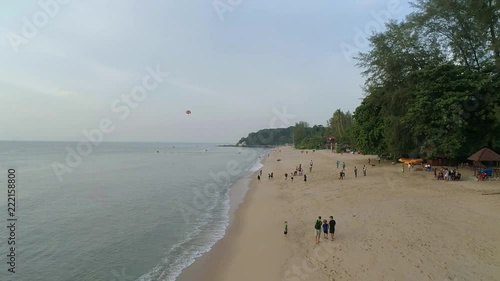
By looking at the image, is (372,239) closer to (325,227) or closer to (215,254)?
(325,227)

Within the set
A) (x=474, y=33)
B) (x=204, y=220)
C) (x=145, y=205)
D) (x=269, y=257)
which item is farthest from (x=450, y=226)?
(x=474, y=33)

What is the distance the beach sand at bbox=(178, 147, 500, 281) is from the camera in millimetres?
10859

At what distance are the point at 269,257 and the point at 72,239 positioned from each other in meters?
11.3

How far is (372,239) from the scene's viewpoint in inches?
532

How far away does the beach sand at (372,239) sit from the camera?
10.9 meters

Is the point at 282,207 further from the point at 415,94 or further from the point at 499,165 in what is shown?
the point at 499,165

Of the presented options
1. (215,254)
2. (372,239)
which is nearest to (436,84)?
(372,239)

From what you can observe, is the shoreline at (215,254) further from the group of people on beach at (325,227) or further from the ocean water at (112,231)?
the group of people on beach at (325,227)

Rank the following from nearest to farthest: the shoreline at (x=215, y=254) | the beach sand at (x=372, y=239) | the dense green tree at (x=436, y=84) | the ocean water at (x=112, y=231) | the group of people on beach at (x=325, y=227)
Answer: the beach sand at (x=372, y=239) → the shoreline at (x=215, y=254) → the ocean water at (x=112, y=231) → the group of people on beach at (x=325, y=227) → the dense green tree at (x=436, y=84)

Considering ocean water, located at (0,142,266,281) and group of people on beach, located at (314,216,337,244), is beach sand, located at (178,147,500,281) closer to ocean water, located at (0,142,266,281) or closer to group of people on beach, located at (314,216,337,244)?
group of people on beach, located at (314,216,337,244)

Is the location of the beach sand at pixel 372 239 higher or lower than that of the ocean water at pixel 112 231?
higher

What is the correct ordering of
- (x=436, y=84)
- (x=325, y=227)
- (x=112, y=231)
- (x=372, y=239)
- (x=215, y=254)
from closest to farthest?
1. (x=372, y=239)
2. (x=325, y=227)
3. (x=215, y=254)
4. (x=112, y=231)
5. (x=436, y=84)

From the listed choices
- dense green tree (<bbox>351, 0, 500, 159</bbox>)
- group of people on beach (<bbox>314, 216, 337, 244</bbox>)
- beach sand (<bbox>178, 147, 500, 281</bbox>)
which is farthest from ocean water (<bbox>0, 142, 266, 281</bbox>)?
dense green tree (<bbox>351, 0, 500, 159</bbox>)

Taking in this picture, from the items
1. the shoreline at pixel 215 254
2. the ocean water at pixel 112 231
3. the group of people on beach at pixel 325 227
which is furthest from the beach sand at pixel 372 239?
the ocean water at pixel 112 231
